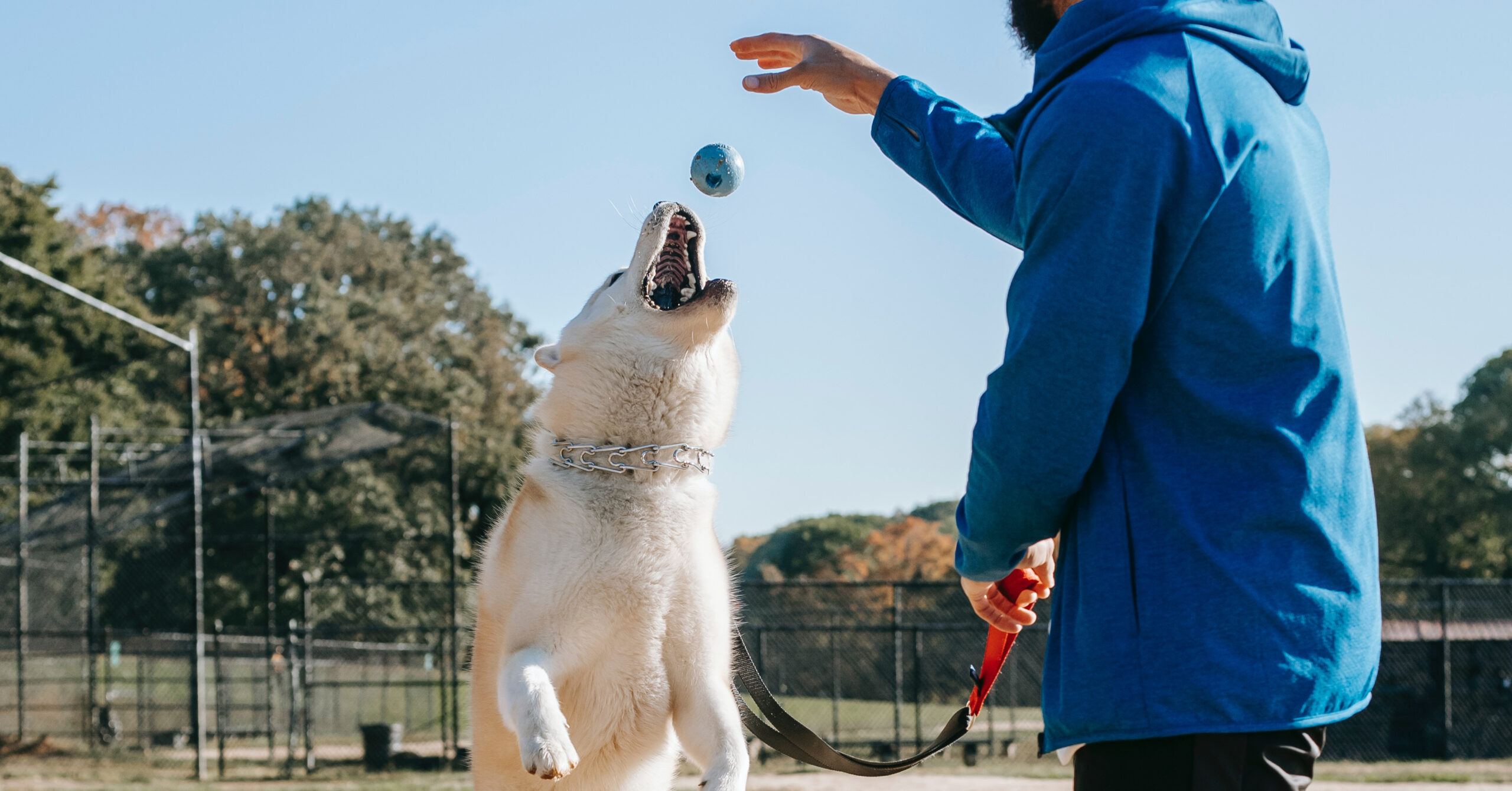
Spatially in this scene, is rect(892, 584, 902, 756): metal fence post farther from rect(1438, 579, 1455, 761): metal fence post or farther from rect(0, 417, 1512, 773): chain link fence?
rect(1438, 579, 1455, 761): metal fence post

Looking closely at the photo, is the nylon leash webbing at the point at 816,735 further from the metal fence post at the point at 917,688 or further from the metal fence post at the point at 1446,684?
the metal fence post at the point at 1446,684

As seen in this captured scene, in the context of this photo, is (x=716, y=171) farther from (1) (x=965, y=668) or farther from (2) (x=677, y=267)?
(1) (x=965, y=668)

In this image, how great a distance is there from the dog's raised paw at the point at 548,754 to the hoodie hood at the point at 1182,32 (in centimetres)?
160

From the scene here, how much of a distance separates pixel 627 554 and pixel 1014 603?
3.64ft

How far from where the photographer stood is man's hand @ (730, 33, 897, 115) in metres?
2.31

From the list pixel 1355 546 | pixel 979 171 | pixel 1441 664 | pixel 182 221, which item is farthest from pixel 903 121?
pixel 182 221

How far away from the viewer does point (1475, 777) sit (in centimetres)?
1330

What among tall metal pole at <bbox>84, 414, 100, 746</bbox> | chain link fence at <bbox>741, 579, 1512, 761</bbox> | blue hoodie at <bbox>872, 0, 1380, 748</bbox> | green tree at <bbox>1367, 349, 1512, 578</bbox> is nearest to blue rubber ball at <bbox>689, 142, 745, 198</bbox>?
blue hoodie at <bbox>872, 0, 1380, 748</bbox>

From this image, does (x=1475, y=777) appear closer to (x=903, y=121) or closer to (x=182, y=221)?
(x=903, y=121)

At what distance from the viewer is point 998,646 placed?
2.24m

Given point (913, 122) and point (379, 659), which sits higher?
point (913, 122)

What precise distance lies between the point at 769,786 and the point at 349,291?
29379mm

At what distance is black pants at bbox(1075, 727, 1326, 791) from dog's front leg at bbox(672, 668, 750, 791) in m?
1.25

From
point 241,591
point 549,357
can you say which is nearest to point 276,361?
point 241,591
